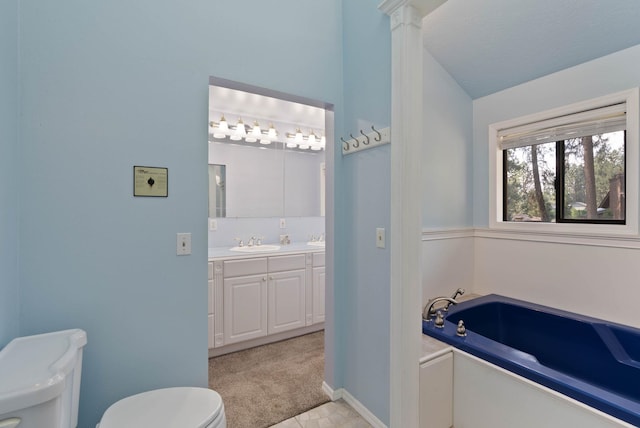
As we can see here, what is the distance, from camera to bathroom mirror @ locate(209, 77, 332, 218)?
9.71 ft

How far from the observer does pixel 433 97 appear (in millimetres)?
2451

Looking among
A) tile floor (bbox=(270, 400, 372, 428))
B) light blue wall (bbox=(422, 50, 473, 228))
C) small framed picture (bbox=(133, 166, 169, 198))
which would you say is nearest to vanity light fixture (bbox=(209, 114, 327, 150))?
light blue wall (bbox=(422, 50, 473, 228))

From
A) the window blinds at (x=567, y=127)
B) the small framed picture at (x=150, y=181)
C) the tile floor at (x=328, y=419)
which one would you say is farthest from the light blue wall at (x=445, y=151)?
the small framed picture at (x=150, y=181)

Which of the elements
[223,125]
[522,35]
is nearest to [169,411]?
[223,125]

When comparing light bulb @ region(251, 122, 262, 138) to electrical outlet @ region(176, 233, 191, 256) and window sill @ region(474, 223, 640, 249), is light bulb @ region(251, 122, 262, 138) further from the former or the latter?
window sill @ region(474, 223, 640, 249)

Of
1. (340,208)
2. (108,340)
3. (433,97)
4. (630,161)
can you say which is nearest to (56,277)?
(108,340)

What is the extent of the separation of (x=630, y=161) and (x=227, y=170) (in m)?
3.26

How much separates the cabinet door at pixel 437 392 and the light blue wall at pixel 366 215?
7.8 inches

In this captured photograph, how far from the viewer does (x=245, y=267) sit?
2.58m

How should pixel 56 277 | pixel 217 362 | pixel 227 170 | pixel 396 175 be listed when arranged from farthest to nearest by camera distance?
pixel 227 170 → pixel 217 362 → pixel 396 175 → pixel 56 277

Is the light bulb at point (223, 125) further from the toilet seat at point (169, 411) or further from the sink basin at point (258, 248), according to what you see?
the toilet seat at point (169, 411)

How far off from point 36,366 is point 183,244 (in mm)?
687

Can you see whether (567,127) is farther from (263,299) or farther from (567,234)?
(263,299)

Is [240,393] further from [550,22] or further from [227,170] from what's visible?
[550,22]
